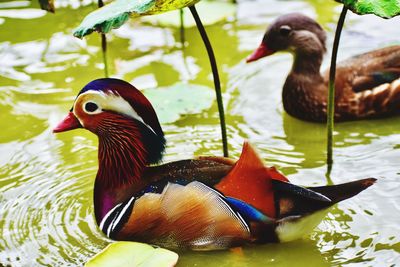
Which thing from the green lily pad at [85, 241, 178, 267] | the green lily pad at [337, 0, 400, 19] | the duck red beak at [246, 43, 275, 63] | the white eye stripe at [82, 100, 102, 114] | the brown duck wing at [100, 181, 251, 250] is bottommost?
the green lily pad at [85, 241, 178, 267]

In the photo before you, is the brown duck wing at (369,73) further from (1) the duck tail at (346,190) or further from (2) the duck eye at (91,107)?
(2) the duck eye at (91,107)

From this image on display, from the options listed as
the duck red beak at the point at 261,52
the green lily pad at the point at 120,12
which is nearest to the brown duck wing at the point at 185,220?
the green lily pad at the point at 120,12

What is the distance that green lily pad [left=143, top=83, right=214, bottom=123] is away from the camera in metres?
4.89

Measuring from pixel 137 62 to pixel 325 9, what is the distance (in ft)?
5.48

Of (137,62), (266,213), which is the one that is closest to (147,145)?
(266,213)

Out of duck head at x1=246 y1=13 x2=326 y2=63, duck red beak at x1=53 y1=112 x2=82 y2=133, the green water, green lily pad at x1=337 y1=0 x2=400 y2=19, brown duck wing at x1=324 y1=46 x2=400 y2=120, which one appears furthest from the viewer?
duck head at x1=246 y1=13 x2=326 y2=63

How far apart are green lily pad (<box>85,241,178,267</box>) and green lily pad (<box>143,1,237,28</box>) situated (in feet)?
9.78

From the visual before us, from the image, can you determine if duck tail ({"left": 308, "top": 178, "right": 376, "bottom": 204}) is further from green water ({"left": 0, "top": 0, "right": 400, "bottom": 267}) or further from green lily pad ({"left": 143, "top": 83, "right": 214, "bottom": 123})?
green lily pad ({"left": 143, "top": 83, "right": 214, "bottom": 123})

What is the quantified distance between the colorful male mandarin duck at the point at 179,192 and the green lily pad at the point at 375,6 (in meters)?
0.71

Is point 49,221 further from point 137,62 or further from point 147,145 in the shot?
point 137,62

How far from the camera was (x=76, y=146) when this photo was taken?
15.4 ft

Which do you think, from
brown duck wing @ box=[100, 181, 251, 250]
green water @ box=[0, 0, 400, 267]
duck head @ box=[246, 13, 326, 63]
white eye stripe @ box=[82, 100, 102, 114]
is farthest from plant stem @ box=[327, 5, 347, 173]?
white eye stripe @ box=[82, 100, 102, 114]

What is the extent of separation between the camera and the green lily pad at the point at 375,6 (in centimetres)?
338

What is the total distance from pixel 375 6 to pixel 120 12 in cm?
108
